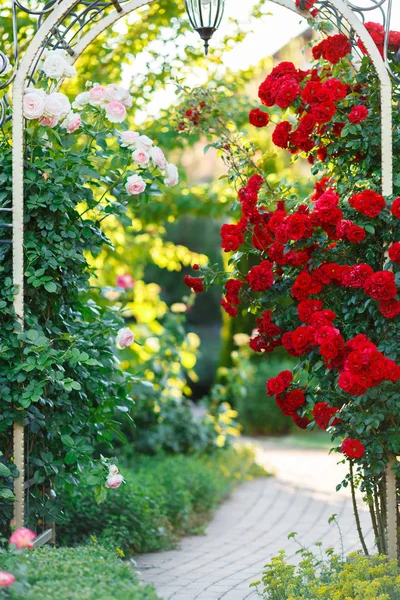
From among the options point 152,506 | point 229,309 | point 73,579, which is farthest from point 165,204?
point 73,579

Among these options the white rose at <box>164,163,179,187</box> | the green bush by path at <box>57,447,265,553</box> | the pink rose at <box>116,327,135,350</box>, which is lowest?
the green bush by path at <box>57,447,265,553</box>

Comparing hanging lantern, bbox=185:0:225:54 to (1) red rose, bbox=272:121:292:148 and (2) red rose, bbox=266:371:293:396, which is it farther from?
(2) red rose, bbox=266:371:293:396

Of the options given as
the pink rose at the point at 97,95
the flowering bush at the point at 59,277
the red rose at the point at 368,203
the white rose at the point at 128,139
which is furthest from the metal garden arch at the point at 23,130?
the white rose at the point at 128,139

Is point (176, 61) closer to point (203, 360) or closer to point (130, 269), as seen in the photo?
point (130, 269)

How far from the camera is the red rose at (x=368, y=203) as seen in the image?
3.28 meters

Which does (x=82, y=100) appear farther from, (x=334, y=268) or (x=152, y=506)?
(x=152, y=506)

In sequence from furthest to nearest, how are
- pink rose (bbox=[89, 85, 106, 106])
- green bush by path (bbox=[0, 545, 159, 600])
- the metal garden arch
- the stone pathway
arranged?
the stone pathway
pink rose (bbox=[89, 85, 106, 106])
the metal garden arch
green bush by path (bbox=[0, 545, 159, 600])

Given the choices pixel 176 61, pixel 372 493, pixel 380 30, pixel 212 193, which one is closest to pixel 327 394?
pixel 372 493

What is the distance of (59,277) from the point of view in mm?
3592

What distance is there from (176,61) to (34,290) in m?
2.75

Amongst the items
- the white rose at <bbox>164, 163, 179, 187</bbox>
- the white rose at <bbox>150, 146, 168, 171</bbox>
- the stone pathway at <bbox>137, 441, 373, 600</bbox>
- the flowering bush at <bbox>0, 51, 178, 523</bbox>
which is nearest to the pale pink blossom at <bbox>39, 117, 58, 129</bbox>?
the flowering bush at <bbox>0, 51, 178, 523</bbox>

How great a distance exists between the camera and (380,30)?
11.6 ft

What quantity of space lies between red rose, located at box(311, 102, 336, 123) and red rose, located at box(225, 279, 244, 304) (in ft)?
2.68

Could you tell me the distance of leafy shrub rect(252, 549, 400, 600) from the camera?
3025 millimetres
